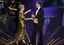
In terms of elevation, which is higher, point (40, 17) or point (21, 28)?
point (40, 17)

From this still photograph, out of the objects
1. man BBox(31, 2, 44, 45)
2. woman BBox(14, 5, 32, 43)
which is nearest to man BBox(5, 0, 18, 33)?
woman BBox(14, 5, 32, 43)

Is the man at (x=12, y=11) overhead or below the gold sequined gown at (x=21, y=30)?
overhead

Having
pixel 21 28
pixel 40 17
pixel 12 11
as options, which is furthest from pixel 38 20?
pixel 12 11

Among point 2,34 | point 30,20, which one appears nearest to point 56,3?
point 30,20

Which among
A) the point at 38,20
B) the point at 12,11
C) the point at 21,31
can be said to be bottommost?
the point at 21,31

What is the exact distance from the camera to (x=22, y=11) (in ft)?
21.1

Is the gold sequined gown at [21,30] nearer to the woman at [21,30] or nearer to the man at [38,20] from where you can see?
the woman at [21,30]

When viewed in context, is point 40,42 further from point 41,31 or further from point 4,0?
point 4,0

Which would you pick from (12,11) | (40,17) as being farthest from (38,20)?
(12,11)

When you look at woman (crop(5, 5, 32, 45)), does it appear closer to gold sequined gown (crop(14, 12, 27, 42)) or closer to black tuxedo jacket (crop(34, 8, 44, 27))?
gold sequined gown (crop(14, 12, 27, 42))

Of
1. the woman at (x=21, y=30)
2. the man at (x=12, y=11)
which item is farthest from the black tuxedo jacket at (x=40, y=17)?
the man at (x=12, y=11)

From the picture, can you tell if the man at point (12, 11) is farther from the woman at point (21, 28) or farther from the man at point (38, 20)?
the man at point (38, 20)

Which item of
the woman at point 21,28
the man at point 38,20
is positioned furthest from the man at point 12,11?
the man at point 38,20

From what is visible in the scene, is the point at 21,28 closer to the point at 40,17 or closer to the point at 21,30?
the point at 21,30
